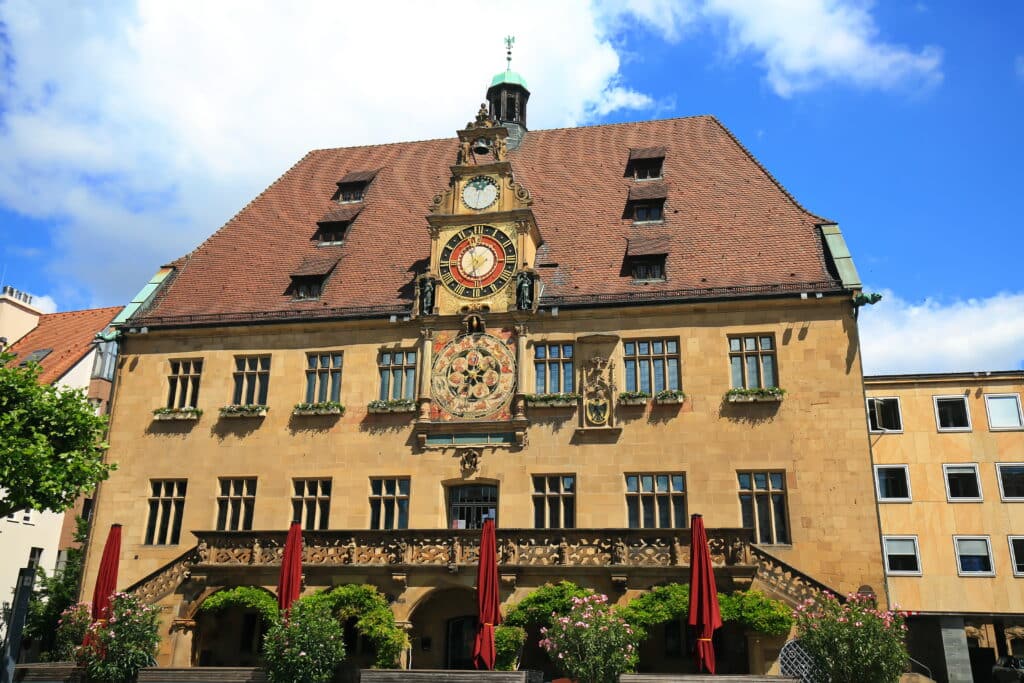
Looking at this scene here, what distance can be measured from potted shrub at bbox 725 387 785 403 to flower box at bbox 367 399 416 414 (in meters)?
9.32

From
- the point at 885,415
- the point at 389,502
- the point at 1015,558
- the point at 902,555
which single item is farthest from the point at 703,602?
the point at 885,415

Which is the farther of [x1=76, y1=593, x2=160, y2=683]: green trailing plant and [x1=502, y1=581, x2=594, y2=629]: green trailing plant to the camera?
[x1=502, y1=581, x2=594, y2=629]: green trailing plant

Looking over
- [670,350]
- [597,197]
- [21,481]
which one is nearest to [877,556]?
[670,350]

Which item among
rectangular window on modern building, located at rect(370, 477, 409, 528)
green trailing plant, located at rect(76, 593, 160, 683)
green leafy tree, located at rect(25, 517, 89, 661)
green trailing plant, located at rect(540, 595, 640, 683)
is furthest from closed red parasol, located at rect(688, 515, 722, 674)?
green leafy tree, located at rect(25, 517, 89, 661)

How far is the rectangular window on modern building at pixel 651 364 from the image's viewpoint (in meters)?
27.4

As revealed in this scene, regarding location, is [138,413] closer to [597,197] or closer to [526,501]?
[526,501]

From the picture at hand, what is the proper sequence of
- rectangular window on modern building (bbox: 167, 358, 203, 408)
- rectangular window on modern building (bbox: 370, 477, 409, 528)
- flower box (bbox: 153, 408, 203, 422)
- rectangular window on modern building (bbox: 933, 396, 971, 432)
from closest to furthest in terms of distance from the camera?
rectangular window on modern building (bbox: 370, 477, 409, 528) < flower box (bbox: 153, 408, 203, 422) < rectangular window on modern building (bbox: 167, 358, 203, 408) < rectangular window on modern building (bbox: 933, 396, 971, 432)

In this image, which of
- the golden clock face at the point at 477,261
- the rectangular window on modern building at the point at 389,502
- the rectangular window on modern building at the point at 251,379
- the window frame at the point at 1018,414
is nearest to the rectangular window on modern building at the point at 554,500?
the rectangular window on modern building at the point at 389,502

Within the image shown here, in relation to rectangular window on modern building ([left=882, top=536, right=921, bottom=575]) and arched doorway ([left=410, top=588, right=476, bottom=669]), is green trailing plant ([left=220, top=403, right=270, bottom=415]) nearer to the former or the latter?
arched doorway ([left=410, top=588, right=476, bottom=669])

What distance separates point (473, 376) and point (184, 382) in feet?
33.0

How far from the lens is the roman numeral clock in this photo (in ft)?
92.3

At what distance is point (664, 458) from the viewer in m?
26.5

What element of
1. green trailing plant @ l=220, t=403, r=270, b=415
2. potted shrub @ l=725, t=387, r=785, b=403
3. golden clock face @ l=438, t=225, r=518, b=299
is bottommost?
potted shrub @ l=725, t=387, r=785, b=403

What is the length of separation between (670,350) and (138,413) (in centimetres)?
1731
